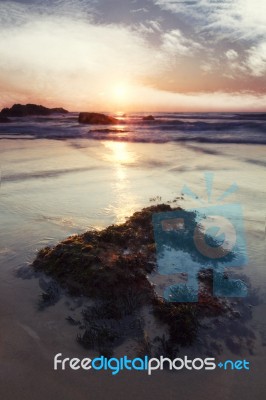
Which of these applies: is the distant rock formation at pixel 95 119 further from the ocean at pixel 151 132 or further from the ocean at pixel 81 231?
the ocean at pixel 81 231

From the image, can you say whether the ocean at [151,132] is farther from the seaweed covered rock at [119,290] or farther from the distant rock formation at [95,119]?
the seaweed covered rock at [119,290]

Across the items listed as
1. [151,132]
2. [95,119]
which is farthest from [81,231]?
[95,119]

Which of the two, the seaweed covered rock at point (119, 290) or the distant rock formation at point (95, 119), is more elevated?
the distant rock formation at point (95, 119)

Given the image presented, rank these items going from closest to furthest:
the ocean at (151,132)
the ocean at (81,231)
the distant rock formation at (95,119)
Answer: the ocean at (81,231) < the ocean at (151,132) < the distant rock formation at (95,119)

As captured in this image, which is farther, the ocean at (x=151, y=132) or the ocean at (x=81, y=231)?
the ocean at (x=151, y=132)

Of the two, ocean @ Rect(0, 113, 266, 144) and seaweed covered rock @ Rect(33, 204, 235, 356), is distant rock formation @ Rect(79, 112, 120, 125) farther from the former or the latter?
seaweed covered rock @ Rect(33, 204, 235, 356)

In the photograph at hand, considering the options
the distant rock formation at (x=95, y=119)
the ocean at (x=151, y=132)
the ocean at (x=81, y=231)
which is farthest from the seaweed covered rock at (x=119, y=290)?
the distant rock formation at (x=95, y=119)

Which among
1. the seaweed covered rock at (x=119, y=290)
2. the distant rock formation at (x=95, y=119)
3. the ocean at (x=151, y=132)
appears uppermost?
the distant rock formation at (x=95, y=119)

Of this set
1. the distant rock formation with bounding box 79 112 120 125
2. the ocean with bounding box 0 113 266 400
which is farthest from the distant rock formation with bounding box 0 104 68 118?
the ocean with bounding box 0 113 266 400

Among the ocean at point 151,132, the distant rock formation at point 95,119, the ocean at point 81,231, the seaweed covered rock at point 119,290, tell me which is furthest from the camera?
the distant rock formation at point 95,119

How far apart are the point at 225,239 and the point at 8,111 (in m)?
63.9

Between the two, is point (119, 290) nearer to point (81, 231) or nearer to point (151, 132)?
point (81, 231)

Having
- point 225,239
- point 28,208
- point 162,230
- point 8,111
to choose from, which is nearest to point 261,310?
point 225,239

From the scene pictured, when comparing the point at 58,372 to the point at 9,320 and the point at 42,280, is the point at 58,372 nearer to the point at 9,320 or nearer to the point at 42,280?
the point at 9,320
